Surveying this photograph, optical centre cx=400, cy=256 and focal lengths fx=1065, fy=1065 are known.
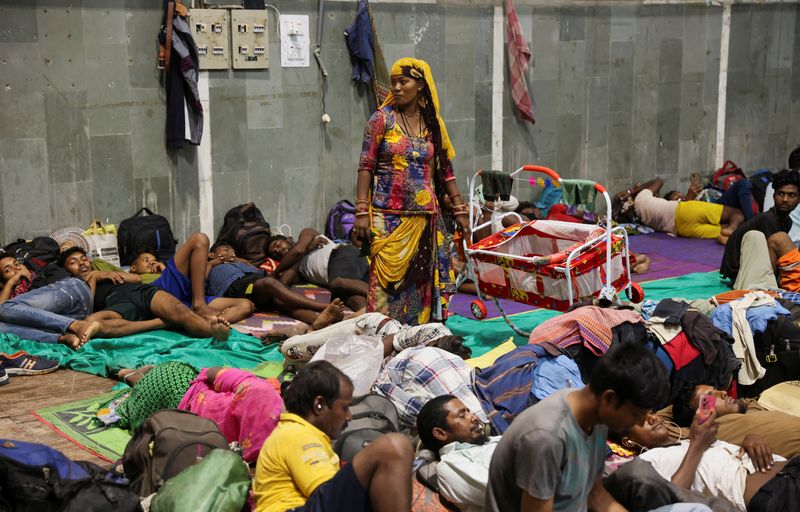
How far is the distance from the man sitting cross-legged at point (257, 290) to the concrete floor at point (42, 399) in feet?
5.93

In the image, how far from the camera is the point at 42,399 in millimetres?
6336

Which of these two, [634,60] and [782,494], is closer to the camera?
[782,494]

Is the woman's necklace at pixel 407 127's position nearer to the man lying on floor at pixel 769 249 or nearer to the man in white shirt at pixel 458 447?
the man in white shirt at pixel 458 447

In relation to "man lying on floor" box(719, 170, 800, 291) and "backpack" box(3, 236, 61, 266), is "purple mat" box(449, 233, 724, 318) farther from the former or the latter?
"backpack" box(3, 236, 61, 266)

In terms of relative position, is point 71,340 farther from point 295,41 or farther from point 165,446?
point 295,41

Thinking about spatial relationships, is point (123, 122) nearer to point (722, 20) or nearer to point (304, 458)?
point (304, 458)

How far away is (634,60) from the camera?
13.1m

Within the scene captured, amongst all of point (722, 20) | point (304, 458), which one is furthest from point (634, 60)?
point (304, 458)

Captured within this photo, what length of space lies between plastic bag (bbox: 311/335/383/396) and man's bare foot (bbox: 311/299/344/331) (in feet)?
2.95

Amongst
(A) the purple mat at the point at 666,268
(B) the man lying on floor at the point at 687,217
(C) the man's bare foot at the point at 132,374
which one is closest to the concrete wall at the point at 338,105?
(B) the man lying on floor at the point at 687,217

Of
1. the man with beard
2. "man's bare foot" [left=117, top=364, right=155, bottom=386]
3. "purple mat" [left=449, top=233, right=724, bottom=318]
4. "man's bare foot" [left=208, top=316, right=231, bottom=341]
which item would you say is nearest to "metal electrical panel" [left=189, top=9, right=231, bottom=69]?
"purple mat" [left=449, top=233, right=724, bottom=318]

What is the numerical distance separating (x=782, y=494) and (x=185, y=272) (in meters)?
4.74

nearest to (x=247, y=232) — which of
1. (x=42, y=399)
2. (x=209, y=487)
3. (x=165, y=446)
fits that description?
(x=42, y=399)

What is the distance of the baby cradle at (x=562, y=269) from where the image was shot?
6.80 meters
